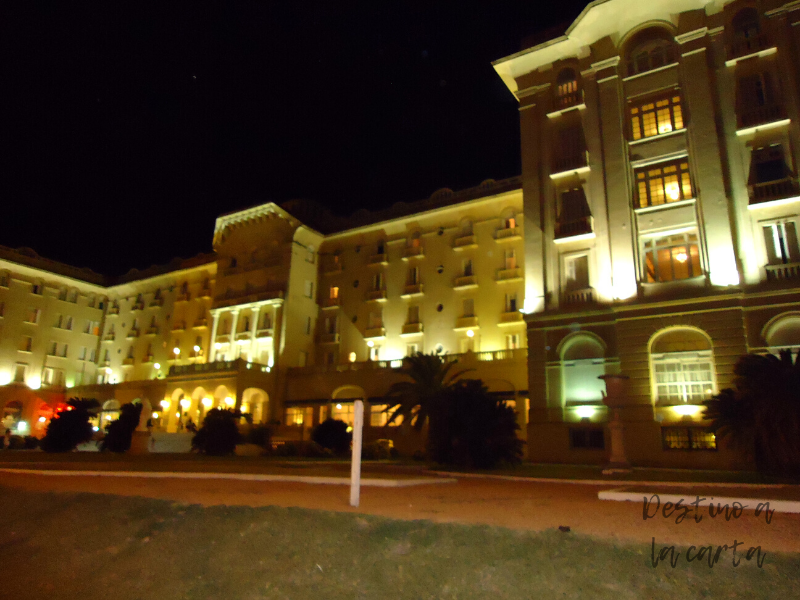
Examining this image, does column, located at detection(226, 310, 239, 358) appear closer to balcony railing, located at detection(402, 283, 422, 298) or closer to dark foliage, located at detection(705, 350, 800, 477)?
balcony railing, located at detection(402, 283, 422, 298)

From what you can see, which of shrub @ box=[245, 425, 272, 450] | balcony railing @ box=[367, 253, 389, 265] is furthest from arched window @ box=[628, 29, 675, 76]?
shrub @ box=[245, 425, 272, 450]

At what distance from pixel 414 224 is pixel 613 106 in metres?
18.1

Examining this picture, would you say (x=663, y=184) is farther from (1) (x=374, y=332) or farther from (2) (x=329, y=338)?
(2) (x=329, y=338)

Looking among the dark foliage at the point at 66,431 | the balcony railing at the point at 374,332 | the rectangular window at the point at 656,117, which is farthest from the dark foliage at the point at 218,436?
the rectangular window at the point at 656,117

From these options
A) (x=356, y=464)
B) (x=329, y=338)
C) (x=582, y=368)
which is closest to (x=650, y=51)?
(x=582, y=368)

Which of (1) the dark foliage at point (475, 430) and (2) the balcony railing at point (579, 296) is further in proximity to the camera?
(2) the balcony railing at point (579, 296)

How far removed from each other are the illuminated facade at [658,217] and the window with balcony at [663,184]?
61 mm

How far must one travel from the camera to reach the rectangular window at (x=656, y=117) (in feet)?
88.7

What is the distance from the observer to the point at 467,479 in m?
16.4

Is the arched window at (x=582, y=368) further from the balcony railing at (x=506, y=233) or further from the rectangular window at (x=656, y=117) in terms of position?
the balcony railing at (x=506, y=233)

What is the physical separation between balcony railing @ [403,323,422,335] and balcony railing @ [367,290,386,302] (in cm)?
320

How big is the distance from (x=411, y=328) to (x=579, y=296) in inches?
629

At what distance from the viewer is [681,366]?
78.5ft

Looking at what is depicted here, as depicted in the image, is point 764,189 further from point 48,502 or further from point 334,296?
point 334,296
